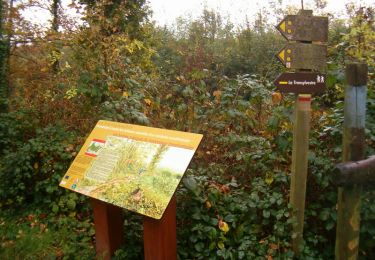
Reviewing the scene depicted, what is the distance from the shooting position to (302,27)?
10.5ft

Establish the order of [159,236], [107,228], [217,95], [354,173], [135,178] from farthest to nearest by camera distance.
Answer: [217,95]
[107,228]
[135,178]
[159,236]
[354,173]

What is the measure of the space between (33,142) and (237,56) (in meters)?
13.2

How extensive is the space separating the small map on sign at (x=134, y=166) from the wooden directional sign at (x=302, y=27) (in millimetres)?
1239

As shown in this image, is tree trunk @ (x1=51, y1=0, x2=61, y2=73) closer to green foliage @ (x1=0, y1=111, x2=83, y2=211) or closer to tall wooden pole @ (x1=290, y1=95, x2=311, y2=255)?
green foliage @ (x1=0, y1=111, x2=83, y2=211)

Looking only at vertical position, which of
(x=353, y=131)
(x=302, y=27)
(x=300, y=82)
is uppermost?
(x=302, y=27)

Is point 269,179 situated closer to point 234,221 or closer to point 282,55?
point 234,221

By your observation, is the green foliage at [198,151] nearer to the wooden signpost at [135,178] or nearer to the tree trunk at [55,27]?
the wooden signpost at [135,178]

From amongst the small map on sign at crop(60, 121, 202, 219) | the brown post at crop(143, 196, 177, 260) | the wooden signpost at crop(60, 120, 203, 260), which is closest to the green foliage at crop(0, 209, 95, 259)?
the wooden signpost at crop(60, 120, 203, 260)

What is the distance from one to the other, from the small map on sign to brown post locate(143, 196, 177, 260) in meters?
0.21

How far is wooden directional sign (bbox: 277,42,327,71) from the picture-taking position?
3207mm

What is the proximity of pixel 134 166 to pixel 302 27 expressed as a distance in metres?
1.92

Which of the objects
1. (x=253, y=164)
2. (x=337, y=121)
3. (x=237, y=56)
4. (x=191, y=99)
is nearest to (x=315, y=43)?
(x=337, y=121)

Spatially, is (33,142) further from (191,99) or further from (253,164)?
(253,164)

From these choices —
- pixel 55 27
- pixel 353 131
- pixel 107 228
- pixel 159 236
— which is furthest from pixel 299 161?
pixel 55 27
